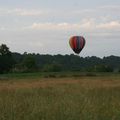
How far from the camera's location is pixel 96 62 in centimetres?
12950

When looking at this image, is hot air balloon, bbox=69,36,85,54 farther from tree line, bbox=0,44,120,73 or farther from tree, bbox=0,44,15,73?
tree, bbox=0,44,15,73

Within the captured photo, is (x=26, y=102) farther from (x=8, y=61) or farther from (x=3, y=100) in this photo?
(x=8, y=61)

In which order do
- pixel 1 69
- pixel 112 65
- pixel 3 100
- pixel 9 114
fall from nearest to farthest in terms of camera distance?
pixel 9 114 < pixel 3 100 < pixel 1 69 < pixel 112 65

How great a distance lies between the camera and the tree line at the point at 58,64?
109969 millimetres

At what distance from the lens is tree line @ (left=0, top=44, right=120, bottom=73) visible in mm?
109969

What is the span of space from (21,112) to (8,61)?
333 feet

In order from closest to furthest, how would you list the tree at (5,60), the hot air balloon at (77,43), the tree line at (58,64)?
1. the hot air balloon at (77,43)
2. the tree at (5,60)
3. the tree line at (58,64)

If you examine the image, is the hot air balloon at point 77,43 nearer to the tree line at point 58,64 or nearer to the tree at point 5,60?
A: the tree line at point 58,64

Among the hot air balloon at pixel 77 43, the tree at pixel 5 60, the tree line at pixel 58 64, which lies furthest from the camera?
the tree line at pixel 58 64

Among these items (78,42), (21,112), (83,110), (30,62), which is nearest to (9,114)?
(21,112)

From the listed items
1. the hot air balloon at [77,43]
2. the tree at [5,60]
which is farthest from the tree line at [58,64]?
the hot air balloon at [77,43]

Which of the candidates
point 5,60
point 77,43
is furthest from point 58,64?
point 77,43

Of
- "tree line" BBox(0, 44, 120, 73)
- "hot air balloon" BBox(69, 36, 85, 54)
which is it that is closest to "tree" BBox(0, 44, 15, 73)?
"tree line" BBox(0, 44, 120, 73)

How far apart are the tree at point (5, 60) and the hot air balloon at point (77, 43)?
4962 cm
